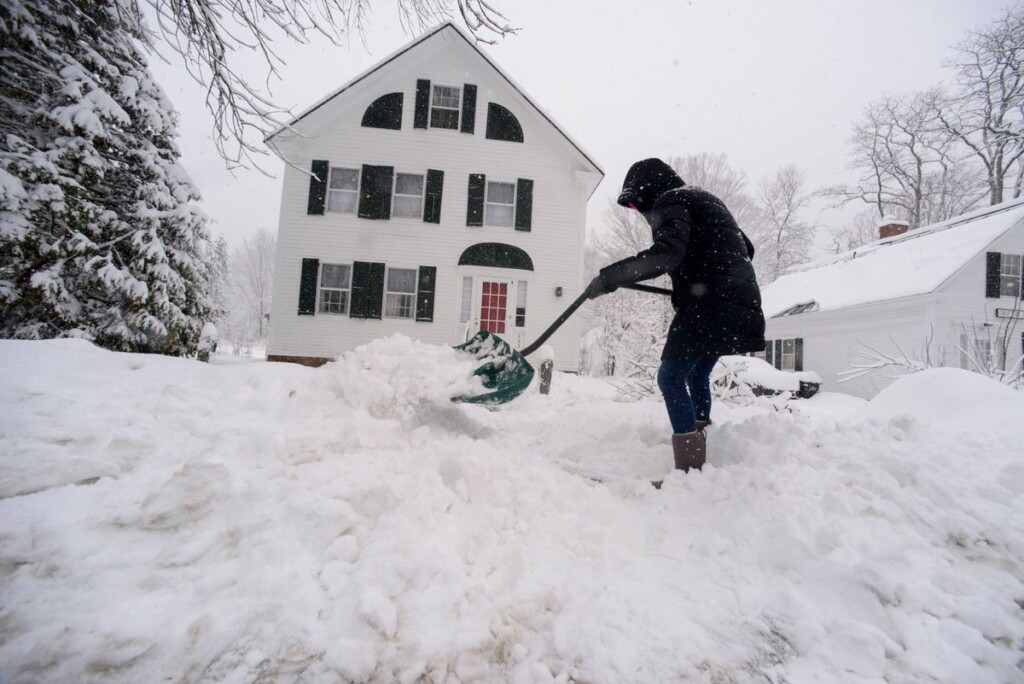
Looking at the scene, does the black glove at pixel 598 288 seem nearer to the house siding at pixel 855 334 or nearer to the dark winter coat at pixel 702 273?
the dark winter coat at pixel 702 273

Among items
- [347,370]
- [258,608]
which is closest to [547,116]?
[347,370]

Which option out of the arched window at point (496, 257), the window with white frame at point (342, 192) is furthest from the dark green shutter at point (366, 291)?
the arched window at point (496, 257)

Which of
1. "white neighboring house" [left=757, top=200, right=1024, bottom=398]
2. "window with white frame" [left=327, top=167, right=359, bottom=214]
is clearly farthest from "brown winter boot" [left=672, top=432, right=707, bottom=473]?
"white neighboring house" [left=757, top=200, right=1024, bottom=398]

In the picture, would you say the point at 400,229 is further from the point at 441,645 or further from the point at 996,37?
the point at 996,37

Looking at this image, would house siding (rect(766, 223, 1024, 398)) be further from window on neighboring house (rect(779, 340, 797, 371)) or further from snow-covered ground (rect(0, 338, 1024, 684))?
snow-covered ground (rect(0, 338, 1024, 684))

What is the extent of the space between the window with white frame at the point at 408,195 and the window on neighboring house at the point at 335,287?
2.02m

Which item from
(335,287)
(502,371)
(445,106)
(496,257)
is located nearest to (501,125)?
(445,106)

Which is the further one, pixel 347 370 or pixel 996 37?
pixel 996 37

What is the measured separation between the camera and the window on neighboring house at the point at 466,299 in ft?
36.0

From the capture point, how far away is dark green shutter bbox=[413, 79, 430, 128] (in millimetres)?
11195

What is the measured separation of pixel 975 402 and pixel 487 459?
143 inches

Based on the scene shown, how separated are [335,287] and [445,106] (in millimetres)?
5749

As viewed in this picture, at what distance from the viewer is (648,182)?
2.68 m

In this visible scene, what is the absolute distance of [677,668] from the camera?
48.6 inches
